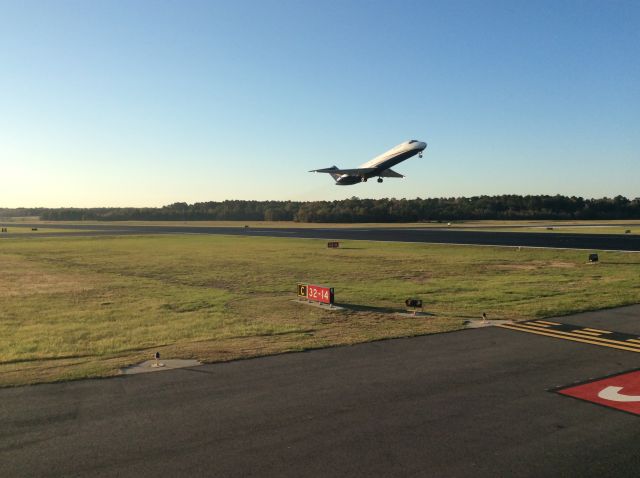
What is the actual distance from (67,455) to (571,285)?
28699 millimetres

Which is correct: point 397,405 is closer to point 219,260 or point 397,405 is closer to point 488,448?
point 488,448

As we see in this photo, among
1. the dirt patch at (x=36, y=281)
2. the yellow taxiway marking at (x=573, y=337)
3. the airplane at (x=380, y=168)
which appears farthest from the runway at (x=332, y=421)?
the airplane at (x=380, y=168)

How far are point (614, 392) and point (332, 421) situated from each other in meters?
6.88

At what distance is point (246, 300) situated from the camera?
26359 millimetres

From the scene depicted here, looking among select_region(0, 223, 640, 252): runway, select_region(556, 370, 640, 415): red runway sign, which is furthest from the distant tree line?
select_region(556, 370, 640, 415): red runway sign

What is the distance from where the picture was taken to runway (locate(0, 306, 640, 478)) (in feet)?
27.5

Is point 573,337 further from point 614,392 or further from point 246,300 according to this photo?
point 246,300

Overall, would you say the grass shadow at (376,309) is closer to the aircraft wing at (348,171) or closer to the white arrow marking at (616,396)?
the white arrow marking at (616,396)

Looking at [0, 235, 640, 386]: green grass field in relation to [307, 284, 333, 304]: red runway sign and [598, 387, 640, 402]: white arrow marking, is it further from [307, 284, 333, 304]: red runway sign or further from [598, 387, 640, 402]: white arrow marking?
[598, 387, 640, 402]: white arrow marking

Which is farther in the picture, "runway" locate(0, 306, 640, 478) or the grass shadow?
the grass shadow

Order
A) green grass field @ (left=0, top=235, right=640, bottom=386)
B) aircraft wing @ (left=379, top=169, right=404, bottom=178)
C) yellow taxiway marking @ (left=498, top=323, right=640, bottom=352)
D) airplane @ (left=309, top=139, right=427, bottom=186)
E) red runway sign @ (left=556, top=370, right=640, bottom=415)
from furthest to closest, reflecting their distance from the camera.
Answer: aircraft wing @ (left=379, top=169, right=404, bottom=178), airplane @ (left=309, top=139, right=427, bottom=186), green grass field @ (left=0, top=235, right=640, bottom=386), yellow taxiway marking @ (left=498, top=323, right=640, bottom=352), red runway sign @ (left=556, top=370, right=640, bottom=415)

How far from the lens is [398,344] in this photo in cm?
1661

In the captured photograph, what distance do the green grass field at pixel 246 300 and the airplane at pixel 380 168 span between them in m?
25.8

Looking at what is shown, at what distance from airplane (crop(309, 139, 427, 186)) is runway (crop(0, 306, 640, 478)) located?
59080mm
